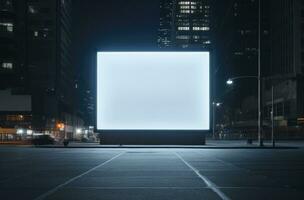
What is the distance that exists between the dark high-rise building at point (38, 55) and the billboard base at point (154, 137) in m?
92.9

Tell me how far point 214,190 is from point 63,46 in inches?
5997

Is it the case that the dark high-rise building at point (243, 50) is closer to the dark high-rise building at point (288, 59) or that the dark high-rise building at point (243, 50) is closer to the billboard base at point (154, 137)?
the dark high-rise building at point (288, 59)

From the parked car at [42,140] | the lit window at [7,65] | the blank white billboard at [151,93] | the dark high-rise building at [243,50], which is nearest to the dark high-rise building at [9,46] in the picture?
the lit window at [7,65]

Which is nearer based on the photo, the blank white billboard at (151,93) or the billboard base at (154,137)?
the billboard base at (154,137)

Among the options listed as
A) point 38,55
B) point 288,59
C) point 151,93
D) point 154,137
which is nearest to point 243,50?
point 288,59

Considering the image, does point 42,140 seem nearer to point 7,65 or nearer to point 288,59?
point 7,65

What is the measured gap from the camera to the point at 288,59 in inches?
5359

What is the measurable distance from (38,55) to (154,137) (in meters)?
124

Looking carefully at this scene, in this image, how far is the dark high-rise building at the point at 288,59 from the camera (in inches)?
4574

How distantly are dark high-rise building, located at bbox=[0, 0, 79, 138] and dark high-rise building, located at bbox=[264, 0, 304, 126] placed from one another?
50202mm

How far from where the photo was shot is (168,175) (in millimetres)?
17391

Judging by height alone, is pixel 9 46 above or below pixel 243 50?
below

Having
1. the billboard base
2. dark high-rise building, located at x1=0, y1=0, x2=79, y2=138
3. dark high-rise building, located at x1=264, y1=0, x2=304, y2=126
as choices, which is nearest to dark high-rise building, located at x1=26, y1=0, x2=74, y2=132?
dark high-rise building, located at x1=0, y1=0, x2=79, y2=138

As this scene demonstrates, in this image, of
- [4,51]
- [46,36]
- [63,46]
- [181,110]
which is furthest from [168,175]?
[63,46]
